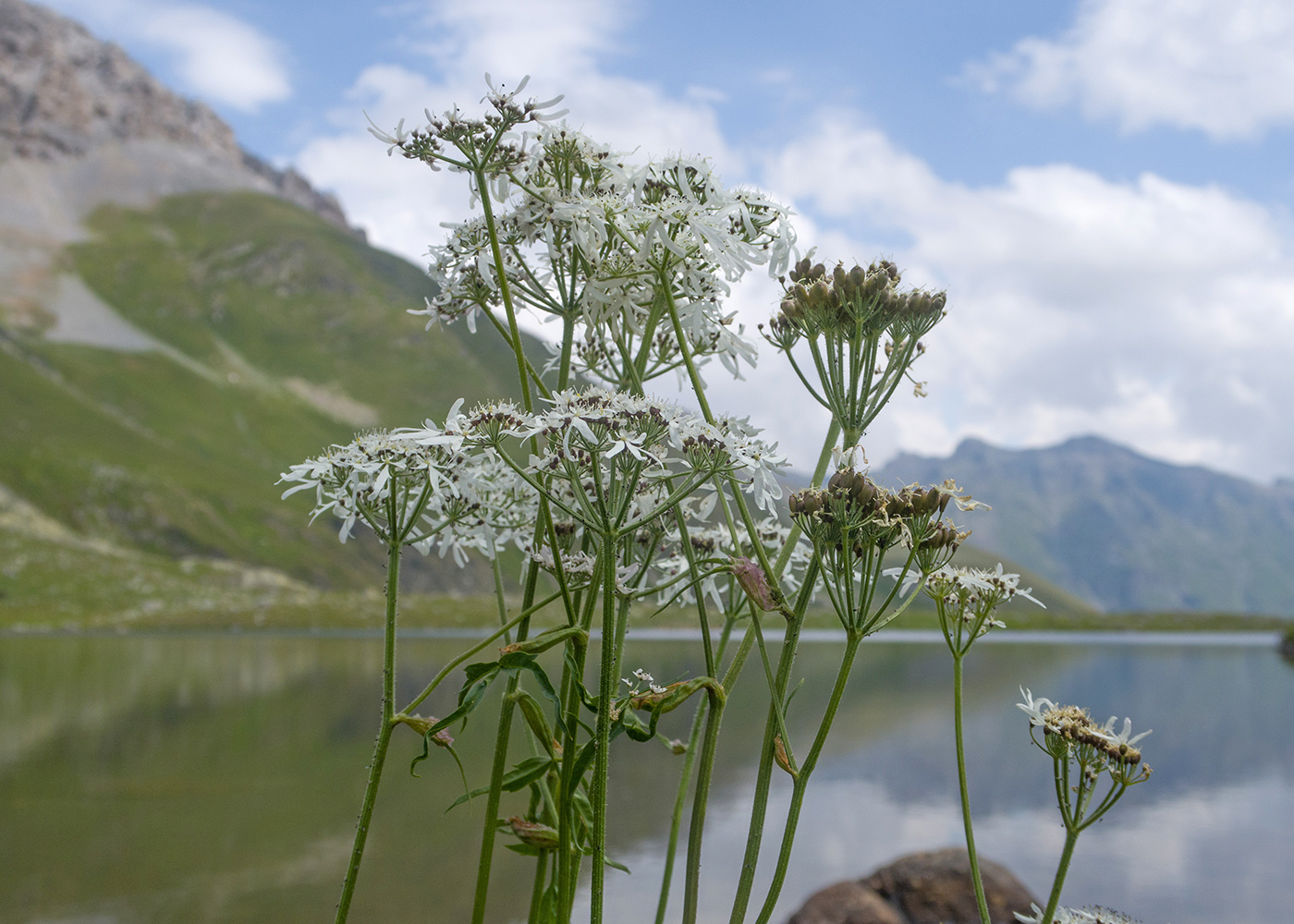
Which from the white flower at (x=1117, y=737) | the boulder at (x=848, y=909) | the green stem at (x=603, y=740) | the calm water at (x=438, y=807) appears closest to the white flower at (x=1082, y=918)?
the white flower at (x=1117, y=737)

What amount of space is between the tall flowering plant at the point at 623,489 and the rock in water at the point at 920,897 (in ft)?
29.6

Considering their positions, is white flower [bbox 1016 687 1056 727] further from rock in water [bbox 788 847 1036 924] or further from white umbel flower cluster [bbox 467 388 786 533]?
rock in water [bbox 788 847 1036 924]

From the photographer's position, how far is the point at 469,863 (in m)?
21.1

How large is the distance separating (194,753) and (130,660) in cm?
4044

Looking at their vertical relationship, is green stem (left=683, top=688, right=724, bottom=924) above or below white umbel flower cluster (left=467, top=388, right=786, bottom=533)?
below

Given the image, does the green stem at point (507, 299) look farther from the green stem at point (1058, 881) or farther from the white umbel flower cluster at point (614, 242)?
the green stem at point (1058, 881)

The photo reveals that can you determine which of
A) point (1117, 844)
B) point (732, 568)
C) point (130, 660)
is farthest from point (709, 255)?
point (130, 660)

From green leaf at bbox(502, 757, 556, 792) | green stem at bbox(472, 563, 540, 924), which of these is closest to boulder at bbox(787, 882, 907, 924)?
green stem at bbox(472, 563, 540, 924)

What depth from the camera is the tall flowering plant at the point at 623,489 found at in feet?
11.8

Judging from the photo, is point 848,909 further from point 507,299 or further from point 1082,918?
point 507,299

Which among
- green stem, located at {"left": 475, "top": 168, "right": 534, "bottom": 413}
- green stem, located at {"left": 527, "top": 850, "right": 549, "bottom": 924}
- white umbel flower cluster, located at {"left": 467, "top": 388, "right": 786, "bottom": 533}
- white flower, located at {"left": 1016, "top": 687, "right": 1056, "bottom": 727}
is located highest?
green stem, located at {"left": 475, "top": 168, "right": 534, "bottom": 413}

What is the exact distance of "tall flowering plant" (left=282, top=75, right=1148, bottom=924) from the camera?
360 cm

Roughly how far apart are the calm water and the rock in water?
15.1 ft

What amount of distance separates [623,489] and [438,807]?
25.2m
